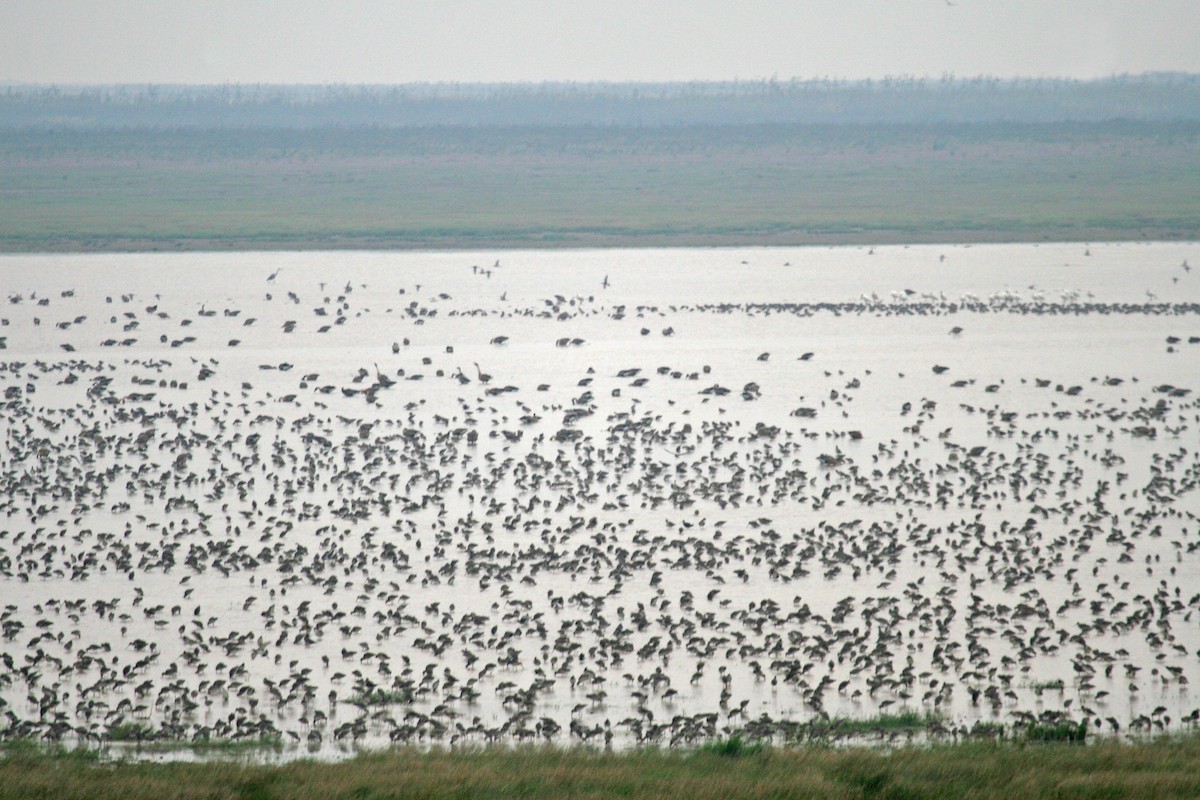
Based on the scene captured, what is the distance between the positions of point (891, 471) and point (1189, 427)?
7.42 metres

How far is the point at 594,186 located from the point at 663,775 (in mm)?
86319

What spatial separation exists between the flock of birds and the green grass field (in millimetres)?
37005

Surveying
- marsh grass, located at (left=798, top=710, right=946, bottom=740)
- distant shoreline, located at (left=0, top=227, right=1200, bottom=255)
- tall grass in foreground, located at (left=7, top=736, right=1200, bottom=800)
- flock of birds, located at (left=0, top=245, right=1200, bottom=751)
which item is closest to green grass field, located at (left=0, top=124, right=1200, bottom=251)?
distant shoreline, located at (left=0, top=227, right=1200, bottom=255)

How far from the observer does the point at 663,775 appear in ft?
42.0

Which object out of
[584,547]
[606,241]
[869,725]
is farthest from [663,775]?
[606,241]

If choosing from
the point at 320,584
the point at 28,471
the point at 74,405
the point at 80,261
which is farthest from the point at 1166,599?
the point at 80,261

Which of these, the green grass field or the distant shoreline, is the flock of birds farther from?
the green grass field

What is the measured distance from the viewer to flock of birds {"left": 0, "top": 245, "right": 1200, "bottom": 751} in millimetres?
15352

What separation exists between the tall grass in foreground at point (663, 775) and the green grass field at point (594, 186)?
5854 centimetres

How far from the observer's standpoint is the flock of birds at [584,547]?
50.4ft

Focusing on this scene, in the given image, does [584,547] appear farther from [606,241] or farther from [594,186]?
[594,186]

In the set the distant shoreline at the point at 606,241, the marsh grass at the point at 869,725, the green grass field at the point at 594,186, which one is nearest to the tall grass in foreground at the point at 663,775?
the marsh grass at the point at 869,725

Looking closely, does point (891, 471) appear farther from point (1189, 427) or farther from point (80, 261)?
point (80, 261)

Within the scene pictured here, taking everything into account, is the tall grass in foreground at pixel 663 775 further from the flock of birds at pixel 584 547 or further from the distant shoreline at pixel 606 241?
the distant shoreline at pixel 606 241
